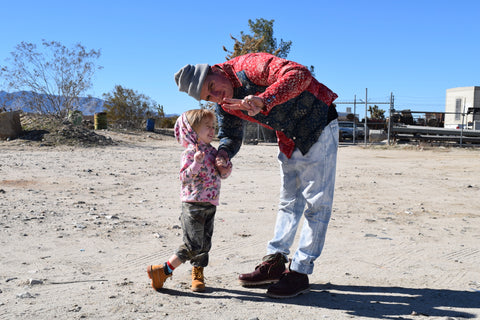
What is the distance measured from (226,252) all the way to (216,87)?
1629mm

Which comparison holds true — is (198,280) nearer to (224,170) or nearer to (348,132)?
(224,170)

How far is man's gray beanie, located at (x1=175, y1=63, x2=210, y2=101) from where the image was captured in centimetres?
276

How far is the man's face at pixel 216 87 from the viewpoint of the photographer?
2818 mm

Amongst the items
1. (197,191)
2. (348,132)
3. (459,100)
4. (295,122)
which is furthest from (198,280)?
(459,100)

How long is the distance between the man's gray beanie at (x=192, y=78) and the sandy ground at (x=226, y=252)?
1.28m

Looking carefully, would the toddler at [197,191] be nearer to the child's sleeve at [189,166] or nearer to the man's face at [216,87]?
the child's sleeve at [189,166]

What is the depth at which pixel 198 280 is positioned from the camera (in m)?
3.01

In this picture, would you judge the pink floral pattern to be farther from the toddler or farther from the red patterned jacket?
the red patterned jacket

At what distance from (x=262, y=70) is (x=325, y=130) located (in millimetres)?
553

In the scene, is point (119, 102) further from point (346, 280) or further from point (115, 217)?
point (346, 280)

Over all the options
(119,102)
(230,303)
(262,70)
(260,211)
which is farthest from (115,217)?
(119,102)

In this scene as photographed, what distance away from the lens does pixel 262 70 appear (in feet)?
9.20

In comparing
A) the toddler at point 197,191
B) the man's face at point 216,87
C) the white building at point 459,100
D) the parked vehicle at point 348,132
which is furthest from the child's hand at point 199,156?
the white building at point 459,100

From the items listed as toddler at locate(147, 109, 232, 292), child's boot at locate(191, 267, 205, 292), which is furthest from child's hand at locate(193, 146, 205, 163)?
child's boot at locate(191, 267, 205, 292)
